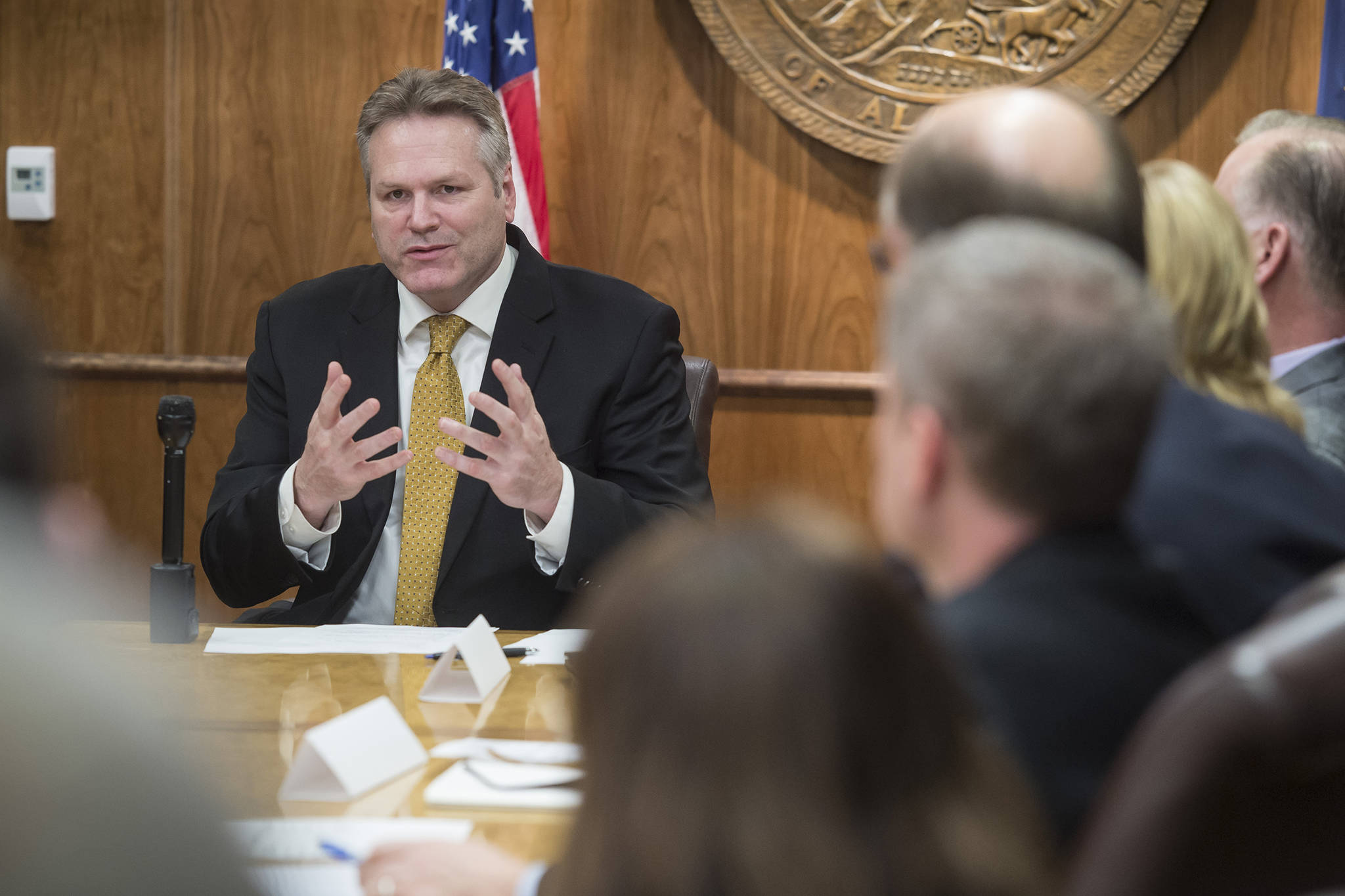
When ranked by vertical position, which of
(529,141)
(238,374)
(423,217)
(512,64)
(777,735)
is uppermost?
(512,64)

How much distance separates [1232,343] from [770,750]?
3.40 feet

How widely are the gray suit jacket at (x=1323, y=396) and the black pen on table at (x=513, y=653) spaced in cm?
116

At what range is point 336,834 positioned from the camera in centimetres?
119

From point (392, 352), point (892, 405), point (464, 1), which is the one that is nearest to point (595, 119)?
point (464, 1)

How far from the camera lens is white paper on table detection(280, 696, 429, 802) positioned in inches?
50.6

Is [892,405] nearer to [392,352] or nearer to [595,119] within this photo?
[392,352]

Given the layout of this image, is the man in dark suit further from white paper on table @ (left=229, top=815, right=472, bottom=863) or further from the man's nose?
white paper on table @ (left=229, top=815, right=472, bottom=863)

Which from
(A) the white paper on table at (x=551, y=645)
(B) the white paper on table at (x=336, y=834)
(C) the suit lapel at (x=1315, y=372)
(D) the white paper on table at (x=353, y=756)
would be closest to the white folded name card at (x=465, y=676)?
(A) the white paper on table at (x=551, y=645)

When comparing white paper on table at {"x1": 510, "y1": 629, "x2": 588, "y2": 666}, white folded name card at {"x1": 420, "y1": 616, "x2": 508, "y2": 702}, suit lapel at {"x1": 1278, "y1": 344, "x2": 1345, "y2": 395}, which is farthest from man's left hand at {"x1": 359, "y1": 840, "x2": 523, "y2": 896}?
suit lapel at {"x1": 1278, "y1": 344, "x2": 1345, "y2": 395}

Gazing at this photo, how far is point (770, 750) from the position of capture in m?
0.55

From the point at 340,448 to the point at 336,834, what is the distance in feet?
3.16

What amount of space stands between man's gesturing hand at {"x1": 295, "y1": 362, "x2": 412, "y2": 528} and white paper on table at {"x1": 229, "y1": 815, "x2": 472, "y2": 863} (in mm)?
→ 896

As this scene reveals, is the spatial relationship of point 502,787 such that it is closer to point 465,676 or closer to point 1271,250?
point 465,676

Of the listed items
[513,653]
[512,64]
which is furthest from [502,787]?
[512,64]
